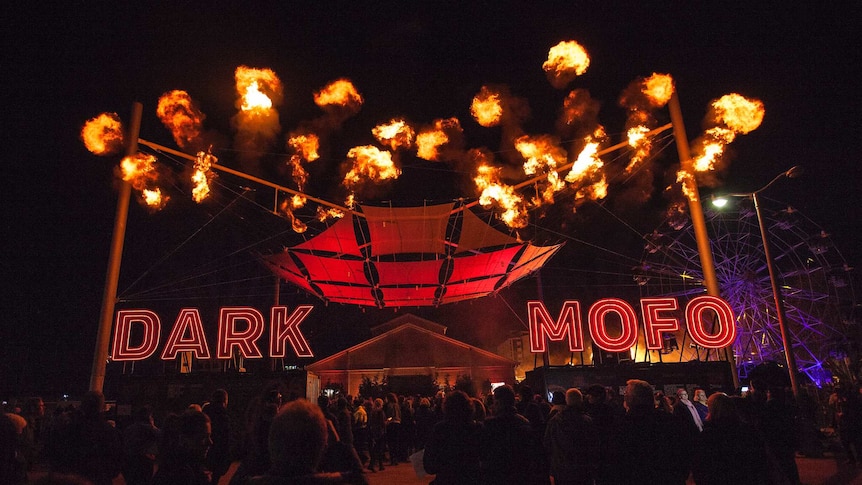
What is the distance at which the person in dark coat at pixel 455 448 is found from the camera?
163 inches

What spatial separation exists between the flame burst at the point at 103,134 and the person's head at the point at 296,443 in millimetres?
13706

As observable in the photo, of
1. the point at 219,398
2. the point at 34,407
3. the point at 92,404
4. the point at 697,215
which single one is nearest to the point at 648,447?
the point at 219,398

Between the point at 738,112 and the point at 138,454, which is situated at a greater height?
the point at 738,112

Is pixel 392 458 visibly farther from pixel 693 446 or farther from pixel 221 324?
pixel 693 446

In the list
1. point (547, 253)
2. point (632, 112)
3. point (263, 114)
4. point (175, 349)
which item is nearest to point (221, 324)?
point (175, 349)

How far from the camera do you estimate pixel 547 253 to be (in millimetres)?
19016

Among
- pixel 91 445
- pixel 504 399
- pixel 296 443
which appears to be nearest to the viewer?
pixel 296 443

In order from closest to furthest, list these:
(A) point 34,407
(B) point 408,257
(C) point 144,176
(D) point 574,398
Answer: (D) point 574,398
(A) point 34,407
(C) point 144,176
(B) point 408,257

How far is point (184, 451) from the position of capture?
4523mm

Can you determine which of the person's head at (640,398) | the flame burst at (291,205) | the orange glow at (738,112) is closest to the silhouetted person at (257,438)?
the person's head at (640,398)

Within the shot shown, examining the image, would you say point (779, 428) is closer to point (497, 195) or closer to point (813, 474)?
point (813, 474)

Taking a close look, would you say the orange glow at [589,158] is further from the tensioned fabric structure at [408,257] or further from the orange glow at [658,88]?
the tensioned fabric structure at [408,257]

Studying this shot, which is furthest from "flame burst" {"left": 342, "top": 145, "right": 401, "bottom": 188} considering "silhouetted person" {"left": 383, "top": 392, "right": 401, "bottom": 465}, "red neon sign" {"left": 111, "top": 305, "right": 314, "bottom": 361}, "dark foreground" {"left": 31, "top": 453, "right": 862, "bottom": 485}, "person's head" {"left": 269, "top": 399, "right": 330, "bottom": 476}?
"person's head" {"left": 269, "top": 399, "right": 330, "bottom": 476}

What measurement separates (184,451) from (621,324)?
13.9 metres
